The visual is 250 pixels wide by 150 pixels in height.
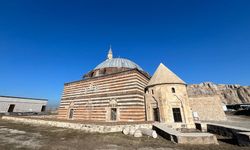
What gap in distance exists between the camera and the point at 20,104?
115ft

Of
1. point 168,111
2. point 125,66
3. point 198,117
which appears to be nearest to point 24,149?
point 168,111

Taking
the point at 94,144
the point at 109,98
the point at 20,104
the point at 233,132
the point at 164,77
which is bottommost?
the point at 94,144

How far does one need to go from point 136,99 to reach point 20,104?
1544 inches

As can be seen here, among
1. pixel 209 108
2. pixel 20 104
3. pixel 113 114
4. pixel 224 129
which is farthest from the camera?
pixel 20 104

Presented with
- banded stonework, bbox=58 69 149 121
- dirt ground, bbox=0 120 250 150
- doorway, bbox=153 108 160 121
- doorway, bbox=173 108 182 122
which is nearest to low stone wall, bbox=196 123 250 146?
dirt ground, bbox=0 120 250 150

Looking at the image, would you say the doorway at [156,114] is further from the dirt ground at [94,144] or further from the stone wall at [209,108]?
the stone wall at [209,108]

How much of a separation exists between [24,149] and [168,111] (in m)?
13.4

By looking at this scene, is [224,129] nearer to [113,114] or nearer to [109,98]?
[113,114]

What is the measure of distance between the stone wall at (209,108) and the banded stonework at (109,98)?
14.3 meters

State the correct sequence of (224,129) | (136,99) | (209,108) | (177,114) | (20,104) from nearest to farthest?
(224,129) → (177,114) → (136,99) → (209,108) → (20,104)

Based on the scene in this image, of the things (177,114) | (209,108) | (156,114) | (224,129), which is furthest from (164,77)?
(209,108)

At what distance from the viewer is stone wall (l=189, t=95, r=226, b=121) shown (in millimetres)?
23469

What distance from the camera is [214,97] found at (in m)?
23.8

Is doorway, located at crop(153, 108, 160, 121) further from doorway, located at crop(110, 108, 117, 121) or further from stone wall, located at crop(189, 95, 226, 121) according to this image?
stone wall, located at crop(189, 95, 226, 121)
